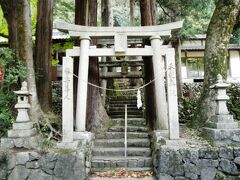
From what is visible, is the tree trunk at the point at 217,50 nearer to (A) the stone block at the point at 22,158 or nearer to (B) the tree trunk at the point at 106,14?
(A) the stone block at the point at 22,158

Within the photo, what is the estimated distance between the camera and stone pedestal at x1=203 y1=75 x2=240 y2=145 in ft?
20.2

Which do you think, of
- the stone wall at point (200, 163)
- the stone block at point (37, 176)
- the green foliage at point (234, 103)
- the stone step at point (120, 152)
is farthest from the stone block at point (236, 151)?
the stone block at point (37, 176)

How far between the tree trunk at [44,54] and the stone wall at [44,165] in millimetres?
2232

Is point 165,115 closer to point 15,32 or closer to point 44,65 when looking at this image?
point 44,65

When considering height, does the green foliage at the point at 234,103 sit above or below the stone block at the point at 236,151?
above

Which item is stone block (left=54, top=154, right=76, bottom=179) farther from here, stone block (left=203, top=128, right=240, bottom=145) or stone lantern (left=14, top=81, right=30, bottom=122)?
stone block (left=203, top=128, right=240, bottom=145)

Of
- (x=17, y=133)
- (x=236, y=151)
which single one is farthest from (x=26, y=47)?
(x=236, y=151)

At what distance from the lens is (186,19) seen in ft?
41.7

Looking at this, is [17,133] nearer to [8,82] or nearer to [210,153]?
[8,82]

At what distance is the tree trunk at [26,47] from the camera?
7.05 metres

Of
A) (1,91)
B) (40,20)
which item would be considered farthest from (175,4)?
(1,91)

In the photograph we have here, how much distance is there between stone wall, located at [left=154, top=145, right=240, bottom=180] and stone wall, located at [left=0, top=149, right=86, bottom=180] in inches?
76.0

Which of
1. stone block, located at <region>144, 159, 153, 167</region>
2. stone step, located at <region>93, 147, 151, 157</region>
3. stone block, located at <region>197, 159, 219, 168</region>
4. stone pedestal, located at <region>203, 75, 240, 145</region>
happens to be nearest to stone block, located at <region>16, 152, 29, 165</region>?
stone step, located at <region>93, 147, 151, 157</region>

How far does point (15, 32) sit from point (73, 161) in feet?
12.9
